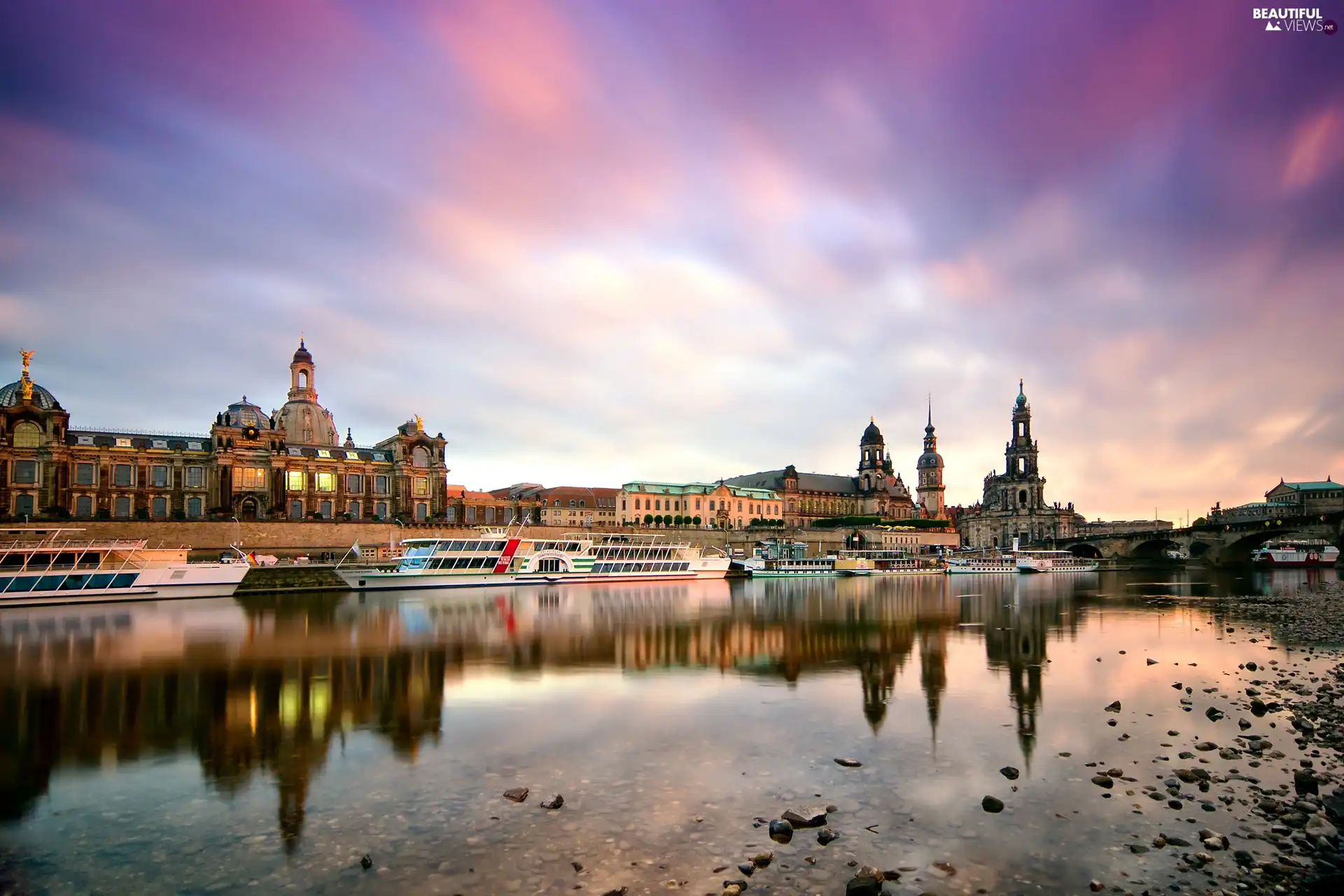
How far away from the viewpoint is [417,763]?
14.4m

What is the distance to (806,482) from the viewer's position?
6467 inches

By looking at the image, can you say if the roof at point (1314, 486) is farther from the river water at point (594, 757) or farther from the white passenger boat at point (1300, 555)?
the river water at point (594, 757)

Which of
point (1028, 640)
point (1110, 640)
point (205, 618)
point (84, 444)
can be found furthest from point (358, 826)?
point (84, 444)

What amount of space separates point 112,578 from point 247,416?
46.7 meters

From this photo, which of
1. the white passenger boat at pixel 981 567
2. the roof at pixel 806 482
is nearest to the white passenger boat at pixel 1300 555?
the white passenger boat at pixel 981 567

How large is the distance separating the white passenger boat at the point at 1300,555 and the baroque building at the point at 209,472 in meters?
113

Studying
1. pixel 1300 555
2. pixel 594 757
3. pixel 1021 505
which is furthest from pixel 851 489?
pixel 594 757

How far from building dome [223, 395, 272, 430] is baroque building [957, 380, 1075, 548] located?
13501 cm

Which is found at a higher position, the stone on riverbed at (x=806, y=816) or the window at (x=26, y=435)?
the window at (x=26, y=435)

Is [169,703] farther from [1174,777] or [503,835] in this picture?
[1174,777]

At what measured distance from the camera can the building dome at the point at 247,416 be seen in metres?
90.3

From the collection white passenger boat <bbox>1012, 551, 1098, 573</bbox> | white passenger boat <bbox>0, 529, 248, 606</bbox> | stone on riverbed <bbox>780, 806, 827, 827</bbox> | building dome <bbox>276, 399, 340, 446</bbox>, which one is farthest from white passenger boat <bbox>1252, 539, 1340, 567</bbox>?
building dome <bbox>276, 399, 340, 446</bbox>

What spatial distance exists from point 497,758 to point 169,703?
→ 32.7 feet

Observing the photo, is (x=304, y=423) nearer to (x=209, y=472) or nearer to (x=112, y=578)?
(x=209, y=472)
